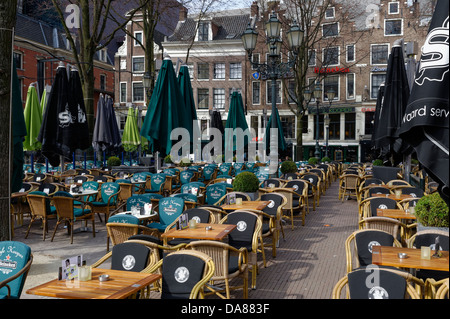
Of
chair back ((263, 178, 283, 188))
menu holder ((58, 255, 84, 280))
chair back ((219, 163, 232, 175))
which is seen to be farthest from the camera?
chair back ((219, 163, 232, 175))

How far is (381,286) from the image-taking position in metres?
3.40

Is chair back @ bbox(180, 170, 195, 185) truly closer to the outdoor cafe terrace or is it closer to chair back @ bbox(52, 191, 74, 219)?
the outdoor cafe terrace

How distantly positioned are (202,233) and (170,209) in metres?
2.10

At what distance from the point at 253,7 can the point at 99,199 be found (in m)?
33.4

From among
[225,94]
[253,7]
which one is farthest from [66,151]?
[253,7]

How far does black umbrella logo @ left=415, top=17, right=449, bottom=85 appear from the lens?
2.75m

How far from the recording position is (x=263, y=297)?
5688 millimetres

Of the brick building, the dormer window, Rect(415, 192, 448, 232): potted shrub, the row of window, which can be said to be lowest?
Rect(415, 192, 448, 232): potted shrub

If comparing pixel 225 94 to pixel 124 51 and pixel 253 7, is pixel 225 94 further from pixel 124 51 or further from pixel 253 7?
pixel 124 51

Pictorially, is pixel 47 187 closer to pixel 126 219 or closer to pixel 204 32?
pixel 126 219

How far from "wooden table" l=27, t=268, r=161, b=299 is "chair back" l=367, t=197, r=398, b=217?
5433 millimetres

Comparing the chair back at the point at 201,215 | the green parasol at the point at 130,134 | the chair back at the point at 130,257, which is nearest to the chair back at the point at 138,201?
the chair back at the point at 201,215

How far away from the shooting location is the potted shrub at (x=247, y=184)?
9.75 m

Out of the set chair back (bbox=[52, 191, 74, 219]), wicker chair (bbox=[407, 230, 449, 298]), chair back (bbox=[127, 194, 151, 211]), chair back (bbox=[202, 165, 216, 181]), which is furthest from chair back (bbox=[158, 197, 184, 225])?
chair back (bbox=[202, 165, 216, 181])
